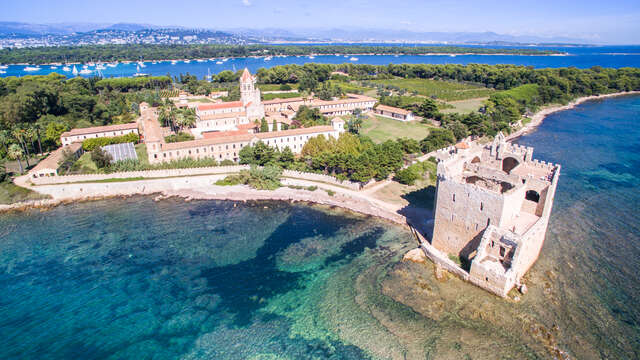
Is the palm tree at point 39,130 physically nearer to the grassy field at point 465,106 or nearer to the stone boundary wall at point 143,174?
the stone boundary wall at point 143,174

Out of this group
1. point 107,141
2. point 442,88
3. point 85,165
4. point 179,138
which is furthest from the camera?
point 442,88

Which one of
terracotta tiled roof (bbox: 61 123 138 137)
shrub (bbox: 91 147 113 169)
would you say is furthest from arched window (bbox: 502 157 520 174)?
terracotta tiled roof (bbox: 61 123 138 137)

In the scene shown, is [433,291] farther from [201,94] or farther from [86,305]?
[201,94]

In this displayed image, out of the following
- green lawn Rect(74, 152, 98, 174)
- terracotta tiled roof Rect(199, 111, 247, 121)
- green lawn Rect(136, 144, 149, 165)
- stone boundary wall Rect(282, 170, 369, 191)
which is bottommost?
stone boundary wall Rect(282, 170, 369, 191)

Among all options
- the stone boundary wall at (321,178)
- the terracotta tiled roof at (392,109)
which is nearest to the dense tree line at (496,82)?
the terracotta tiled roof at (392,109)

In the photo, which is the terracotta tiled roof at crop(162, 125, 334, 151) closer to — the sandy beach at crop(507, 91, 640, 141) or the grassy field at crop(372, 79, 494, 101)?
the sandy beach at crop(507, 91, 640, 141)

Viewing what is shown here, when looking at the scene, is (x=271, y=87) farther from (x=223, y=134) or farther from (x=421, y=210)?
(x=421, y=210)

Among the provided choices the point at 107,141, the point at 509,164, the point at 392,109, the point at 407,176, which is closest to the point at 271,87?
the point at 392,109
